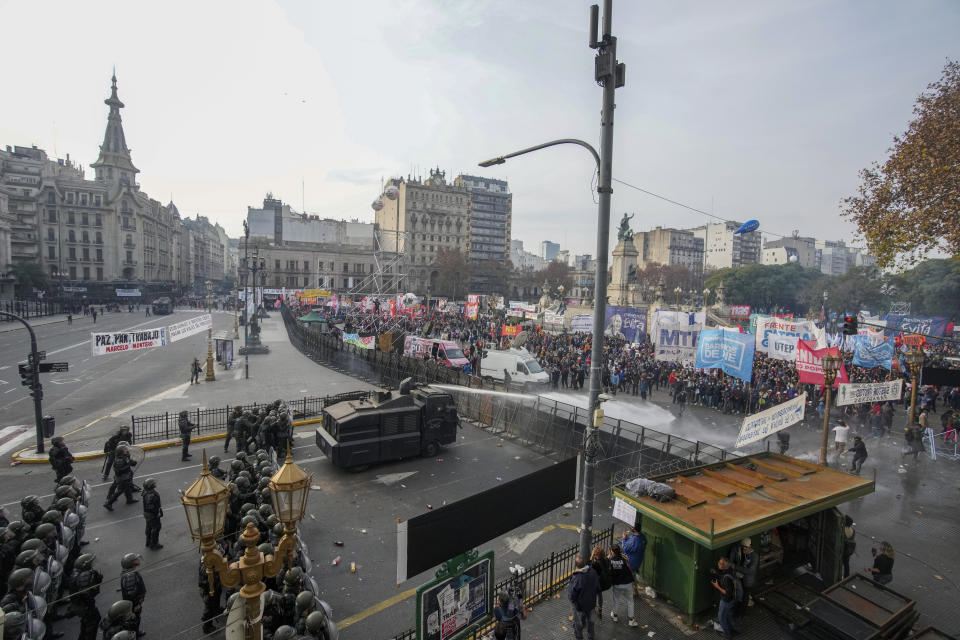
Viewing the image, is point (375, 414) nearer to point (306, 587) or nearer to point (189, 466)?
point (189, 466)

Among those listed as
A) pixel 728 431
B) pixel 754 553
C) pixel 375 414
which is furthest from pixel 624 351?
pixel 754 553

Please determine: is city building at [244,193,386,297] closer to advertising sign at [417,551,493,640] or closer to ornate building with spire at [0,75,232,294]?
ornate building with spire at [0,75,232,294]

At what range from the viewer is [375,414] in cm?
1320

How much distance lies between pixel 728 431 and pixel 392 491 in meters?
13.0

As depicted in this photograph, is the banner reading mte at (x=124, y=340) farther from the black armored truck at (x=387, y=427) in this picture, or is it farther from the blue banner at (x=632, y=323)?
the blue banner at (x=632, y=323)

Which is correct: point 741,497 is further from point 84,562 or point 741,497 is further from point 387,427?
point 84,562

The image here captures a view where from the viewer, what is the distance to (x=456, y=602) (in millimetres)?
5621

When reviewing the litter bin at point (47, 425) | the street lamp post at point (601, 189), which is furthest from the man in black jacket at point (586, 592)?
the litter bin at point (47, 425)

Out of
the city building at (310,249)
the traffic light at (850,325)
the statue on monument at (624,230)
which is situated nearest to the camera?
the traffic light at (850,325)

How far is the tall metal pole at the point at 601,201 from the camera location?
6.31 metres

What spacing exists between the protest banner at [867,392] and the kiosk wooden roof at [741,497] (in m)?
6.23

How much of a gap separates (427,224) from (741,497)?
4141 inches

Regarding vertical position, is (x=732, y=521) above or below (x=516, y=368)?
above

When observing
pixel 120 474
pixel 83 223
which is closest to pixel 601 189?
pixel 120 474
